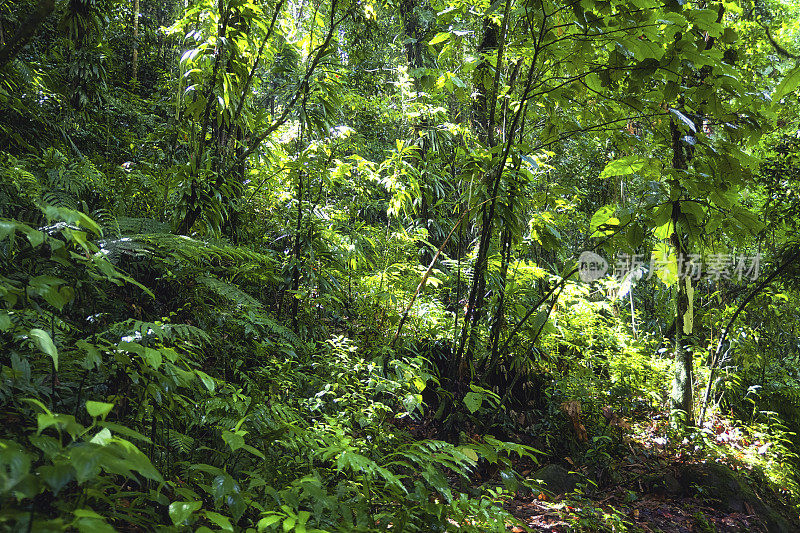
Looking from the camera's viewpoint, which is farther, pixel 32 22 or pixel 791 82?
pixel 791 82

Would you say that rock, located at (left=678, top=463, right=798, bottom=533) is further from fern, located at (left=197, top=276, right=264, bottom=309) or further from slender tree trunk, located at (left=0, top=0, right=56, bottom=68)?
slender tree trunk, located at (left=0, top=0, right=56, bottom=68)

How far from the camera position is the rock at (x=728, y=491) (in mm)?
3678

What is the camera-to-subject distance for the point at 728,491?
3.79m

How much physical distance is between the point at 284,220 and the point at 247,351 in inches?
54.1

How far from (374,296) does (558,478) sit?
2.15m

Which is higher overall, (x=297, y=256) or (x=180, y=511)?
(x=297, y=256)

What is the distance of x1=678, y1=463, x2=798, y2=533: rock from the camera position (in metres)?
3.68

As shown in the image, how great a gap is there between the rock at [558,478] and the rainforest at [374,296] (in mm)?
29

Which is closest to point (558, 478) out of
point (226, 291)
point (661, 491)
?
point (661, 491)

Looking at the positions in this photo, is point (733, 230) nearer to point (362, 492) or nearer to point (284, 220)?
point (362, 492)

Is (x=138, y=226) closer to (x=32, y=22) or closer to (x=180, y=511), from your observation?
(x=32, y=22)

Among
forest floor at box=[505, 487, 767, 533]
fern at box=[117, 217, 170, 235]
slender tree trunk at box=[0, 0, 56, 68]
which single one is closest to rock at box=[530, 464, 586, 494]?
forest floor at box=[505, 487, 767, 533]

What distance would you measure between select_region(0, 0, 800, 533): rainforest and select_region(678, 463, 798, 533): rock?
23mm

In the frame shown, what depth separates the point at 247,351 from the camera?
303 cm
